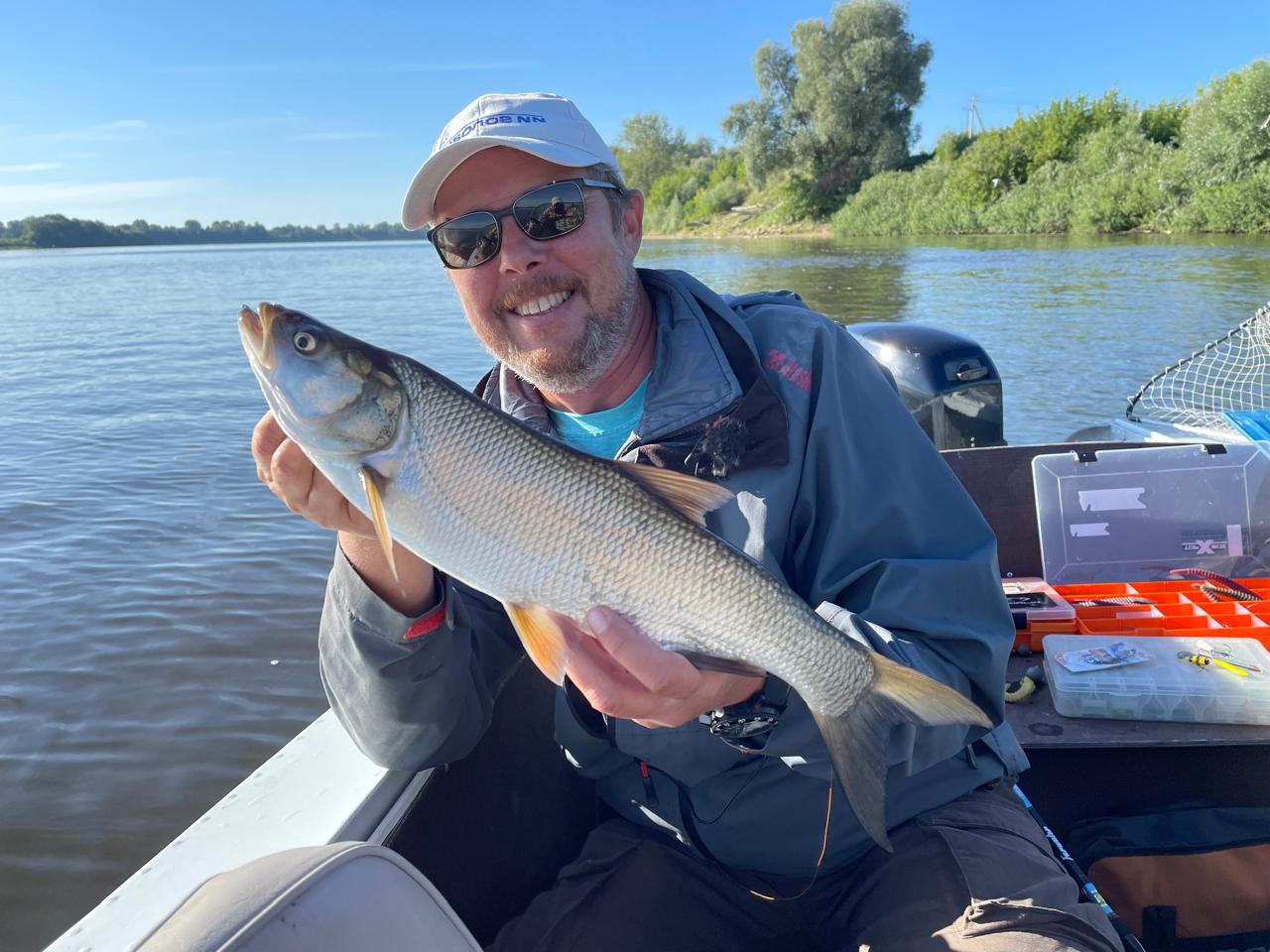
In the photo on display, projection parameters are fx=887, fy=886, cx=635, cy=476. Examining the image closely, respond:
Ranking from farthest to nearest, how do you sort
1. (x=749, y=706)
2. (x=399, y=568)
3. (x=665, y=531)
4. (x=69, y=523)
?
(x=69, y=523), (x=399, y=568), (x=749, y=706), (x=665, y=531)

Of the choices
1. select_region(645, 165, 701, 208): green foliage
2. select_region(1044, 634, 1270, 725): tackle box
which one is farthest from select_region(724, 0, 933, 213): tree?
select_region(1044, 634, 1270, 725): tackle box

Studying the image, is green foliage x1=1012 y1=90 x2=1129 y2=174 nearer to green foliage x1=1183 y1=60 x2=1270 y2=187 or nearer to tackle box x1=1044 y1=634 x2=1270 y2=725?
green foliage x1=1183 y1=60 x2=1270 y2=187

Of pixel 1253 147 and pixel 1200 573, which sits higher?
pixel 1253 147

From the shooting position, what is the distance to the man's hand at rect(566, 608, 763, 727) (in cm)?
174

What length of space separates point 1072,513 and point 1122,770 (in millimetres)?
1407

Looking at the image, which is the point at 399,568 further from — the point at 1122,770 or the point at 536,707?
the point at 1122,770

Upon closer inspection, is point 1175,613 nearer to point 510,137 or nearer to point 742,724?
point 742,724

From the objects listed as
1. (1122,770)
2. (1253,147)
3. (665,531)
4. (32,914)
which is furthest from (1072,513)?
(1253,147)

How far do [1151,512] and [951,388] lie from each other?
59.4 inches

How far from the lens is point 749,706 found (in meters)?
1.97

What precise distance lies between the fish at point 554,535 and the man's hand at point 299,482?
0.38 feet

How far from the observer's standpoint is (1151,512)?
13.2 ft

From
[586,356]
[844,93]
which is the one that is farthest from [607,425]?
[844,93]

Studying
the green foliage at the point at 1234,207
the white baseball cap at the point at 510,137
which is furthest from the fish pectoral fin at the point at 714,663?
the green foliage at the point at 1234,207
